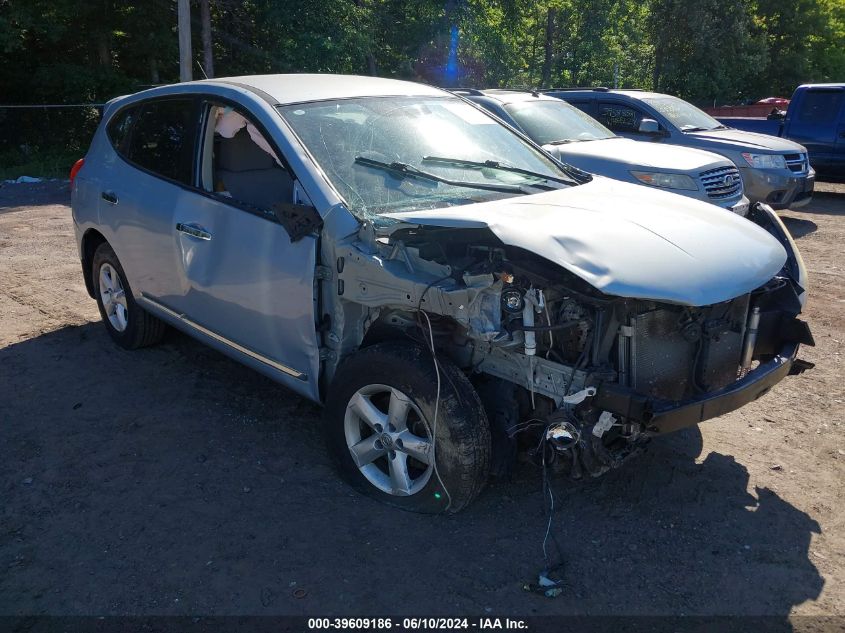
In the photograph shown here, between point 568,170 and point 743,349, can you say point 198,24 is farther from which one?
point 743,349

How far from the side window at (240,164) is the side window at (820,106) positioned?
1162 cm

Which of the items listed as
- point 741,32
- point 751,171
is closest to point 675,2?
point 741,32

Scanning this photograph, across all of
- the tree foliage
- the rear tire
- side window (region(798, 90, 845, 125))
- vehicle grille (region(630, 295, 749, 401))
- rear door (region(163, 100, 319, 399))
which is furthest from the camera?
the tree foliage

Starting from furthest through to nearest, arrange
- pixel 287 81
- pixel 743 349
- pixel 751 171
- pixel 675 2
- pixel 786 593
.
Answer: pixel 675 2
pixel 751 171
pixel 287 81
pixel 743 349
pixel 786 593

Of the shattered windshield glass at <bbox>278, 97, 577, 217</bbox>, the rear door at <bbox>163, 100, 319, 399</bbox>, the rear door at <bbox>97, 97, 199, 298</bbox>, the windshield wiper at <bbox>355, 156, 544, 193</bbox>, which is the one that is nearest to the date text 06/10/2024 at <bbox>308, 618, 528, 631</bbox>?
the rear door at <bbox>163, 100, 319, 399</bbox>

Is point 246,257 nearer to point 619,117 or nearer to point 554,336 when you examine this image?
point 554,336

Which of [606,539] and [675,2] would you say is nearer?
[606,539]

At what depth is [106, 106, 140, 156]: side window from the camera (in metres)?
5.47

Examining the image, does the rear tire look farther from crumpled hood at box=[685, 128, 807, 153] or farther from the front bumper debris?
crumpled hood at box=[685, 128, 807, 153]

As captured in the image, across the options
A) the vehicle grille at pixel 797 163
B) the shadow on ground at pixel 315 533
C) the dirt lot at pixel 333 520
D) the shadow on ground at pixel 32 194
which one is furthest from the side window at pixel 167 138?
the vehicle grille at pixel 797 163

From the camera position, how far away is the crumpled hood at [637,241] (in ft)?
9.96

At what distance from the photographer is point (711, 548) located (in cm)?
341

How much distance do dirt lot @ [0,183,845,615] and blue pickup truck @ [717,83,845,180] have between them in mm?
9040

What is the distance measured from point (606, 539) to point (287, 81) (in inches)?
125
